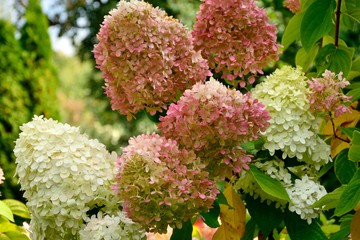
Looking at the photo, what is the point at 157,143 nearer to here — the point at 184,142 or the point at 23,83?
the point at 184,142

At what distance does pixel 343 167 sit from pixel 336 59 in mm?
266

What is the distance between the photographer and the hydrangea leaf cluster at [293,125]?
1296mm

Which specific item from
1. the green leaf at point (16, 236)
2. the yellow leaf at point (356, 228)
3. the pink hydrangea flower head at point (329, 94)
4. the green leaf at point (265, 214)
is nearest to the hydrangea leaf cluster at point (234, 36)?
the pink hydrangea flower head at point (329, 94)

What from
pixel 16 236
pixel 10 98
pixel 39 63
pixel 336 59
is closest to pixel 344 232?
pixel 336 59

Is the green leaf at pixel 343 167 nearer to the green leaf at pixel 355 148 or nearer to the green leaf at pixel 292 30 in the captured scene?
the green leaf at pixel 355 148

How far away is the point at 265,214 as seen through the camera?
134 cm

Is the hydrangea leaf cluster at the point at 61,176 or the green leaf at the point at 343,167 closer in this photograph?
the hydrangea leaf cluster at the point at 61,176

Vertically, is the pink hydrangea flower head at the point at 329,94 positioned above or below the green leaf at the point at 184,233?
above

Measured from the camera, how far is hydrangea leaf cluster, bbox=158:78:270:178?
3.75 feet

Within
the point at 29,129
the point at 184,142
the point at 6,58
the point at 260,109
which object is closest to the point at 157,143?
the point at 184,142

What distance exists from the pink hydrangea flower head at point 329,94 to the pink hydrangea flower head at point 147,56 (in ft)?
0.70

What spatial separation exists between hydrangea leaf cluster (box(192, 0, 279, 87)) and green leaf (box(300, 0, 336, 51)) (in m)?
0.08

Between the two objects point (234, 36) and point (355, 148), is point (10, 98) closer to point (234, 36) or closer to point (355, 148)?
point (234, 36)

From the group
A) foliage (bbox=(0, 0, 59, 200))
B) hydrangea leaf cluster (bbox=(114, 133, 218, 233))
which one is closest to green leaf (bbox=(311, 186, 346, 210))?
hydrangea leaf cluster (bbox=(114, 133, 218, 233))
